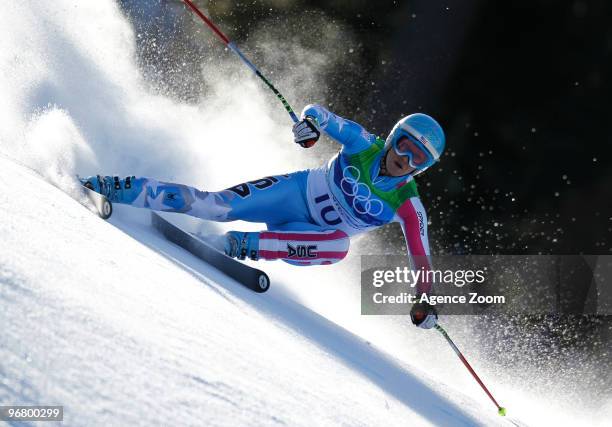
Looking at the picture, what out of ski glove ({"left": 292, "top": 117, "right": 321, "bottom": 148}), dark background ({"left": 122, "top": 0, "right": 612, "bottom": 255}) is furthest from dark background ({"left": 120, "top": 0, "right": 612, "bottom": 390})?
ski glove ({"left": 292, "top": 117, "right": 321, "bottom": 148})

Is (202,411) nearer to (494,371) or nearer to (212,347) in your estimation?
(212,347)

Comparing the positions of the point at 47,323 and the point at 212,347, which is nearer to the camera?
the point at 47,323

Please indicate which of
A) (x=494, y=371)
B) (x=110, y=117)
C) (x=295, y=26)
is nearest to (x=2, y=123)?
(x=110, y=117)

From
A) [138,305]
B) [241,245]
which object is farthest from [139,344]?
[241,245]

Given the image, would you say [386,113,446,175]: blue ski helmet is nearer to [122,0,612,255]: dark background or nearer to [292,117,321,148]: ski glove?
[292,117,321,148]: ski glove

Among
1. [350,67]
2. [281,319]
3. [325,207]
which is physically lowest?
[281,319]

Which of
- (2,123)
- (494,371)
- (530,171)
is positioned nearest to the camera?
(2,123)

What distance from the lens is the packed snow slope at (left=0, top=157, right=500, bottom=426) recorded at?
3.38ft

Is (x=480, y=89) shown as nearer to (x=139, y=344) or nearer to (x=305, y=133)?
(x=305, y=133)

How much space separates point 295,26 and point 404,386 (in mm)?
6647

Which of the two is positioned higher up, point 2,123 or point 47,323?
point 2,123

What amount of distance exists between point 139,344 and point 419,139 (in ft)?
7.90

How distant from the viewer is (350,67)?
344 inches

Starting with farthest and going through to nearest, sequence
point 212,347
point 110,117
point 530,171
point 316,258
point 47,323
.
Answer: point 530,171, point 110,117, point 316,258, point 212,347, point 47,323
